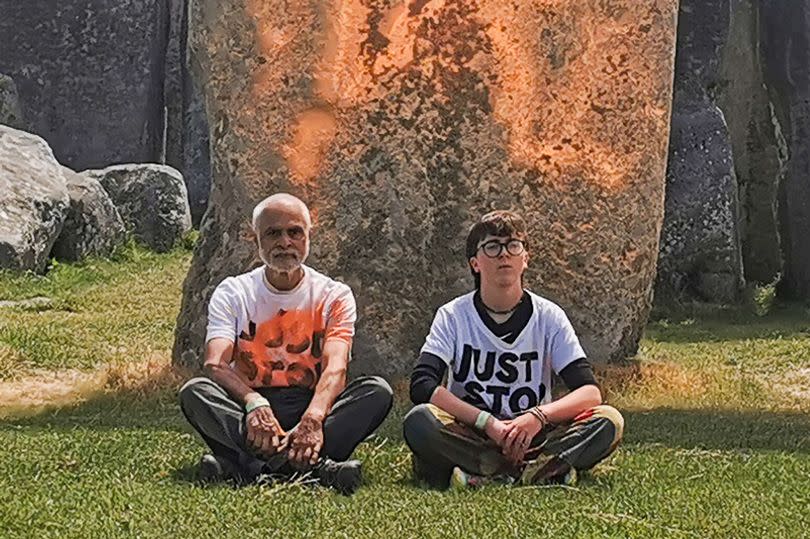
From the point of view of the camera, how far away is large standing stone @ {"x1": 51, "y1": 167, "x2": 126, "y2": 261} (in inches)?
483

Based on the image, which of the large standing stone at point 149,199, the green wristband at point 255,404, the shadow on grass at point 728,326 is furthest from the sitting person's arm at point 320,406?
the large standing stone at point 149,199

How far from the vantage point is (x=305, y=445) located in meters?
4.62

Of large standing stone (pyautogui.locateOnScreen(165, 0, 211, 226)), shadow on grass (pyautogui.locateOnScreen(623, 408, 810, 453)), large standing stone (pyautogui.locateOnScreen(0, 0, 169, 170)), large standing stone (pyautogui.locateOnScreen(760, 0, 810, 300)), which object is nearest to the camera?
shadow on grass (pyautogui.locateOnScreen(623, 408, 810, 453))

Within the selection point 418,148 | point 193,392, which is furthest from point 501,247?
point 418,148

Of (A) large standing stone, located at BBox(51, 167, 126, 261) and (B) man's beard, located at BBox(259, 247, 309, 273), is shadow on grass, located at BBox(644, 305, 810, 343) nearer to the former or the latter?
(A) large standing stone, located at BBox(51, 167, 126, 261)

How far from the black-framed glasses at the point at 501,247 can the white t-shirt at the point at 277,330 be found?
47cm

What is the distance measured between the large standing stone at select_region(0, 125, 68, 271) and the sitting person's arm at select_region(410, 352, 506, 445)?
22.1ft

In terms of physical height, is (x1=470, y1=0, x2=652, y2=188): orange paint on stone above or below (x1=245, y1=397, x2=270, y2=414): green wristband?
above

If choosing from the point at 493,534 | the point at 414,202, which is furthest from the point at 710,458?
the point at 414,202

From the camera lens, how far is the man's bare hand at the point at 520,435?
4629 mm

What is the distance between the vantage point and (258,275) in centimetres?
498

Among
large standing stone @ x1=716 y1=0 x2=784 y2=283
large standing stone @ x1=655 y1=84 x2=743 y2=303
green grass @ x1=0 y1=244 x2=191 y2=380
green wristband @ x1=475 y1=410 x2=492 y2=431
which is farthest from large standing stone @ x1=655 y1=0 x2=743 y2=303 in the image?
green wristband @ x1=475 y1=410 x2=492 y2=431

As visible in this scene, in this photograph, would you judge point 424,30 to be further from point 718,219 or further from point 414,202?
point 718,219

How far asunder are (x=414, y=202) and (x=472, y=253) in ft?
7.20
